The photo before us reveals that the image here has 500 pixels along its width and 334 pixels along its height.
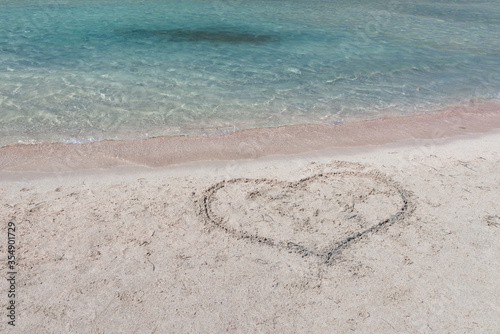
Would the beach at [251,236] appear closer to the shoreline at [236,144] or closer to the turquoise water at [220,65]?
the shoreline at [236,144]

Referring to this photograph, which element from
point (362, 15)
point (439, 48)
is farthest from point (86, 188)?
point (362, 15)

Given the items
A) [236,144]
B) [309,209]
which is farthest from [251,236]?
[236,144]

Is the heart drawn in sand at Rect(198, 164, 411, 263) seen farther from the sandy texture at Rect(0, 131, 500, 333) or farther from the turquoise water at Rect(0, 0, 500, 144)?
the turquoise water at Rect(0, 0, 500, 144)

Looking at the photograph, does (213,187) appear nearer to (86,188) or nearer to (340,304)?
(86,188)

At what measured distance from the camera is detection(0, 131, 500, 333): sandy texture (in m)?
3.46

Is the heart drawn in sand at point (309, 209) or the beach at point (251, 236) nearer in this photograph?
the beach at point (251, 236)

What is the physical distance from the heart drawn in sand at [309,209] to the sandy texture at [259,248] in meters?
0.02

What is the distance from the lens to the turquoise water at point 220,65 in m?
7.46

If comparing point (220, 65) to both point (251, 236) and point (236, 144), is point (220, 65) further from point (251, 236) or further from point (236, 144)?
point (251, 236)

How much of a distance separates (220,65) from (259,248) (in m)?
6.47

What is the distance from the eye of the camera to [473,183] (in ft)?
17.7

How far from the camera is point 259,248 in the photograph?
13.7 feet

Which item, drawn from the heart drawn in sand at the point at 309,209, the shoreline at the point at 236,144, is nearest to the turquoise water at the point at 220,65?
the shoreline at the point at 236,144

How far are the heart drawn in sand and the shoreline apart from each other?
39.7 inches
